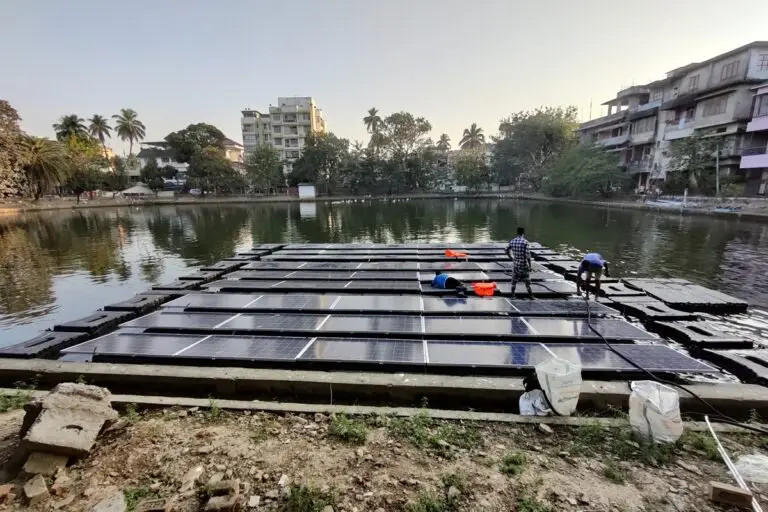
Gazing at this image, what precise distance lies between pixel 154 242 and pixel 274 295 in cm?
2448

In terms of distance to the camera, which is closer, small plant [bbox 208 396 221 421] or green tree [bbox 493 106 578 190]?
small plant [bbox 208 396 221 421]

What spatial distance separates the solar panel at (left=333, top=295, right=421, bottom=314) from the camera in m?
10.6

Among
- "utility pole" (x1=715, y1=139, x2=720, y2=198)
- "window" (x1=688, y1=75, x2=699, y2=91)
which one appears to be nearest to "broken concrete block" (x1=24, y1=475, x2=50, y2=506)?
"utility pole" (x1=715, y1=139, x2=720, y2=198)

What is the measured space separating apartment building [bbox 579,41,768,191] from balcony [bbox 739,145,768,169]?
3.97 ft

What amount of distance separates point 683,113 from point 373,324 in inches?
2382

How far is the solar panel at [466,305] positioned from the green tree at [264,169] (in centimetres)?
7006

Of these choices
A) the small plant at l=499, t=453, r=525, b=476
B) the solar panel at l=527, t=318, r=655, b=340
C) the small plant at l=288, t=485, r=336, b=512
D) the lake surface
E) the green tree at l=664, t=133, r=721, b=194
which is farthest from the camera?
the green tree at l=664, t=133, r=721, b=194

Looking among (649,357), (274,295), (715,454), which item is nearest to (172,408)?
(274,295)

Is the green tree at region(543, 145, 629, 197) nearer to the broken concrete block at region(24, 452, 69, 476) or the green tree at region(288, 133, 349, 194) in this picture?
the green tree at region(288, 133, 349, 194)

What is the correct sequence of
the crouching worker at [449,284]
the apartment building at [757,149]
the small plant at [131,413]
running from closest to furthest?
the small plant at [131,413]
the crouching worker at [449,284]
the apartment building at [757,149]

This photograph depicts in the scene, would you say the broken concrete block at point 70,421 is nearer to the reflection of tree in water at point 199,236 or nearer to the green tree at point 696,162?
the reflection of tree in water at point 199,236

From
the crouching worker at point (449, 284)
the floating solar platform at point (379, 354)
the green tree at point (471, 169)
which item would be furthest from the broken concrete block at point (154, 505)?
the green tree at point (471, 169)

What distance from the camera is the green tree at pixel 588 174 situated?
2082 inches

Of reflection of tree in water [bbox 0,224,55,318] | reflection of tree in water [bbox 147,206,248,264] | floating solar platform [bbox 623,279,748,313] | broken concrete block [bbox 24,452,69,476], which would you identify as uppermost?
broken concrete block [bbox 24,452,69,476]
